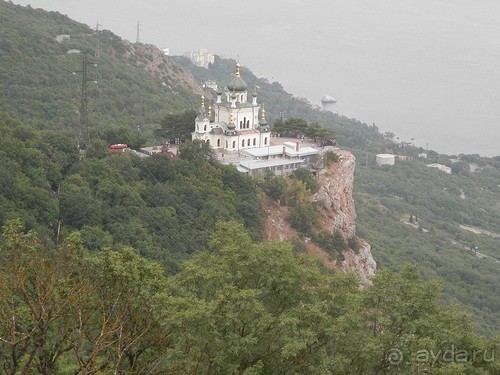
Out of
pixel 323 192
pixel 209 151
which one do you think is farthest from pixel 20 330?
pixel 323 192

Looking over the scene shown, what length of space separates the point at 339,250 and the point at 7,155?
27.2 ft

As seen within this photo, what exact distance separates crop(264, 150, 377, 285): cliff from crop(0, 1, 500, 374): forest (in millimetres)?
387

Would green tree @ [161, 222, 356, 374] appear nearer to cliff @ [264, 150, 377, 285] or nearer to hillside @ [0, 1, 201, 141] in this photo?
cliff @ [264, 150, 377, 285]

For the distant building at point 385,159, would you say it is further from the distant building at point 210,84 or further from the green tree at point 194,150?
the green tree at point 194,150

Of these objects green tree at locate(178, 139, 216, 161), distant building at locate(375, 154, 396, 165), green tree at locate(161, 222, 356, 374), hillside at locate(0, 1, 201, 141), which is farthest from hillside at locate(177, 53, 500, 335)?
green tree at locate(161, 222, 356, 374)

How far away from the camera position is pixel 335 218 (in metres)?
20.4

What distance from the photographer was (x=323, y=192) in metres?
20.3

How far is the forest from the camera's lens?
616 centimetres

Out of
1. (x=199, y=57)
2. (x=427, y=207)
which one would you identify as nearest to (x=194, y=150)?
(x=427, y=207)

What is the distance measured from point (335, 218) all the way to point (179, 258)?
6397mm

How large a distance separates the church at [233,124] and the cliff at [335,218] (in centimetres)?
214

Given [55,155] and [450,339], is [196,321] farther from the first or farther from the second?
[55,155]

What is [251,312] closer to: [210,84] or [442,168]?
[442,168]

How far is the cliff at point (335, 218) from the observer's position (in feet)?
61.3
